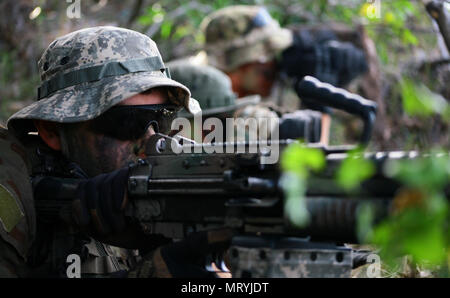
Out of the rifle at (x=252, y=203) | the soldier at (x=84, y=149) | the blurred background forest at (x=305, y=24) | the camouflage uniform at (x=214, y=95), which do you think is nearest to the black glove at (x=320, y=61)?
the blurred background forest at (x=305, y=24)

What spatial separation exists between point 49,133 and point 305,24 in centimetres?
613

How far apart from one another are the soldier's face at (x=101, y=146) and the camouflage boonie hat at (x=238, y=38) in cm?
426

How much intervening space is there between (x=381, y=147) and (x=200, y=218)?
6194 millimetres

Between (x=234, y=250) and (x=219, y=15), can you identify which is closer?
(x=234, y=250)

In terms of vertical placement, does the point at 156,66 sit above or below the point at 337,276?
above

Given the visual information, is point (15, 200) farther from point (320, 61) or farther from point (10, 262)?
point (320, 61)

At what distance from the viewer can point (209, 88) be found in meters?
5.63

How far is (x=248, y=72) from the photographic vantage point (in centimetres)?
719

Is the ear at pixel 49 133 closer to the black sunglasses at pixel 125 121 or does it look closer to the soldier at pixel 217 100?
the black sunglasses at pixel 125 121

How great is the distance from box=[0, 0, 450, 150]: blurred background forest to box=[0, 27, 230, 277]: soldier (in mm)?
3682

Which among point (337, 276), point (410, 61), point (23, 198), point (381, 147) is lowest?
point (337, 276)

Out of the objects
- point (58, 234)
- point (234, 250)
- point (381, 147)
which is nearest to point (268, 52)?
point (381, 147)

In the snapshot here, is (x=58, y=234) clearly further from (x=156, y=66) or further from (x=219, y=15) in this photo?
(x=219, y=15)

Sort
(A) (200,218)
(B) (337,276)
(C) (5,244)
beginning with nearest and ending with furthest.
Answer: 1. (B) (337,276)
2. (A) (200,218)
3. (C) (5,244)
